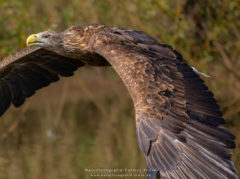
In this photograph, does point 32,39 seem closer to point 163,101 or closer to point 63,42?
point 63,42

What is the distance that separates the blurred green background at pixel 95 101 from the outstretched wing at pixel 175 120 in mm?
3025

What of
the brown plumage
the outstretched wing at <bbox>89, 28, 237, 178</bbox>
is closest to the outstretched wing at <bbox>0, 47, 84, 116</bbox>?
the brown plumage

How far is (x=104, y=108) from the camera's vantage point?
14336 millimetres

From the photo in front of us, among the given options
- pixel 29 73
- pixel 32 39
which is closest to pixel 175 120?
pixel 32 39

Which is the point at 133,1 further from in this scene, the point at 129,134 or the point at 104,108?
the point at 104,108

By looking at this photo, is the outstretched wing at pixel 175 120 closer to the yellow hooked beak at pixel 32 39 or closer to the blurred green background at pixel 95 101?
the yellow hooked beak at pixel 32 39

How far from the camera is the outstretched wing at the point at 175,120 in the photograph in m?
6.32

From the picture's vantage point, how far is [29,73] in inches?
346

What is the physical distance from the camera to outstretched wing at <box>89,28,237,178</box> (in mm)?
6324

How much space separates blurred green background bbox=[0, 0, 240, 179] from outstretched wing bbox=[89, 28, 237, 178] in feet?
9.93

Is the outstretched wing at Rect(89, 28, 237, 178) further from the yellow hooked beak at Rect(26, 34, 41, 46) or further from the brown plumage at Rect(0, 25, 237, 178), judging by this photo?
the yellow hooked beak at Rect(26, 34, 41, 46)

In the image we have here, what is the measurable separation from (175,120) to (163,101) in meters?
0.22

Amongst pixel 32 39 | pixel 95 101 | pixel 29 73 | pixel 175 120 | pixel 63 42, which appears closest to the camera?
pixel 175 120

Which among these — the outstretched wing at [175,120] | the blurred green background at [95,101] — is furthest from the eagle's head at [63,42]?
the blurred green background at [95,101]
